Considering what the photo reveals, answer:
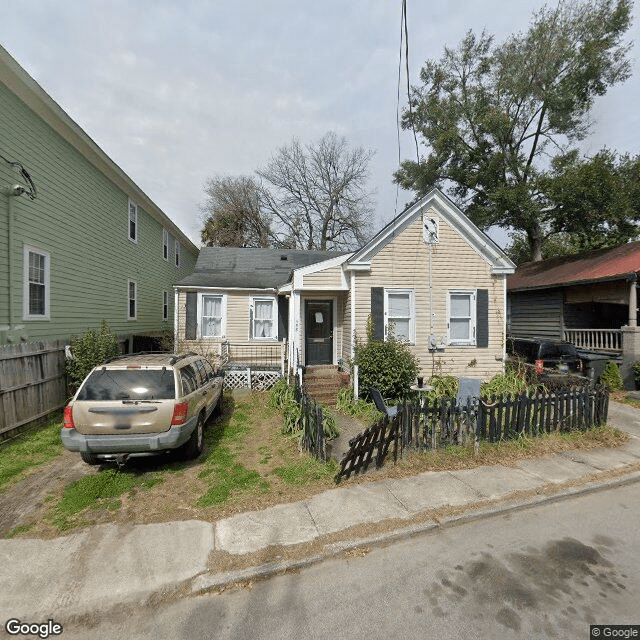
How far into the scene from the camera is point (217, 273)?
1448cm

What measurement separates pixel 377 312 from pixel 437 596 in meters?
7.47

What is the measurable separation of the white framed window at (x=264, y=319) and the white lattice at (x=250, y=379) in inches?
85.7

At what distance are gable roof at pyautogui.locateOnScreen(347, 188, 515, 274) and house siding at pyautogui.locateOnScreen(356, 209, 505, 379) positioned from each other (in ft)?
0.51

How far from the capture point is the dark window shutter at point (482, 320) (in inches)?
411

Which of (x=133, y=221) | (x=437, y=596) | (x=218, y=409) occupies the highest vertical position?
(x=133, y=221)

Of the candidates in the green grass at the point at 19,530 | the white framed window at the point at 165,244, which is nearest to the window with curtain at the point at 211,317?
the white framed window at the point at 165,244

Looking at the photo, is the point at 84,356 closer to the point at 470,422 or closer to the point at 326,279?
the point at 326,279

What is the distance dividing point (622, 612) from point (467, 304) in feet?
28.0

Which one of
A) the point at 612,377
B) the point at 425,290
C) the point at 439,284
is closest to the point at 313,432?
the point at 425,290

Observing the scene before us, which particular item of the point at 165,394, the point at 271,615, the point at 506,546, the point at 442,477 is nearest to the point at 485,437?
the point at 442,477

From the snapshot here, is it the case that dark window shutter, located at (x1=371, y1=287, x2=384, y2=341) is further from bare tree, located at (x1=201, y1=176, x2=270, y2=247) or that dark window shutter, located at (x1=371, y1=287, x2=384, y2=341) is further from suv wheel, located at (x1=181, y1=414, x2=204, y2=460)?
bare tree, located at (x1=201, y1=176, x2=270, y2=247)

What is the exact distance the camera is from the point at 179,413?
5.29 meters

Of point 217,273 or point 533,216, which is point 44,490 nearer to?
point 217,273

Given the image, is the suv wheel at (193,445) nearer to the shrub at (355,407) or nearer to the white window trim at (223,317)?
the shrub at (355,407)
